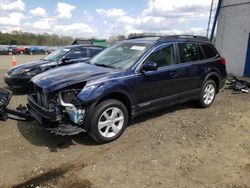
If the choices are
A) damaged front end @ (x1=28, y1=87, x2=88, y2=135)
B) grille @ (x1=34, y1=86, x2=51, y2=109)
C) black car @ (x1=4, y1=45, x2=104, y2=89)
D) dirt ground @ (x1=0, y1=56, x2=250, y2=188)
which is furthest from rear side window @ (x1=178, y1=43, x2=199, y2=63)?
black car @ (x1=4, y1=45, x2=104, y2=89)

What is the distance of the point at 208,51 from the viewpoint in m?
7.71

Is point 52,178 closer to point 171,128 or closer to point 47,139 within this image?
point 47,139

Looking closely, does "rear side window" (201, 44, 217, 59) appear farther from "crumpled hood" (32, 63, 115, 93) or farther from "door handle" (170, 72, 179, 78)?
"crumpled hood" (32, 63, 115, 93)

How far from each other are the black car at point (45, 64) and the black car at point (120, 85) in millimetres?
3474

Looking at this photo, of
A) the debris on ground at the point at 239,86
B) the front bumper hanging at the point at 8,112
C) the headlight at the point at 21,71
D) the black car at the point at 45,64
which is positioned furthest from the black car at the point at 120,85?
the headlight at the point at 21,71

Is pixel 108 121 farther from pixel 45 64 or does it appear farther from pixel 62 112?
pixel 45 64

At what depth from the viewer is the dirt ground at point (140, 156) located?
4148mm

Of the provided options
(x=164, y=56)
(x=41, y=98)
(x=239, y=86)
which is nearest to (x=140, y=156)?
(x=41, y=98)

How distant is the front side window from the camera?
613 cm

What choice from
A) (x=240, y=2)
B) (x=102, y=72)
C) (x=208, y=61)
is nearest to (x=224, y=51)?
(x=240, y=2)

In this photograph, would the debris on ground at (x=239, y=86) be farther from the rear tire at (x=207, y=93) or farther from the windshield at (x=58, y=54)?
the windshield at (x=58, y=54)

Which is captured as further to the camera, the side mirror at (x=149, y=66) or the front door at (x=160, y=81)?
the front door at (x=160, y=81)

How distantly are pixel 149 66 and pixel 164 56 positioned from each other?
82 centimetres

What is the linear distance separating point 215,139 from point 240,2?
35.9 feet
